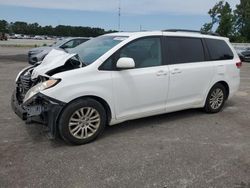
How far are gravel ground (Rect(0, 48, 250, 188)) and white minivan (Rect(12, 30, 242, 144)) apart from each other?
1.08ft

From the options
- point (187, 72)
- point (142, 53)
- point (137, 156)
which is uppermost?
point (142, 53)

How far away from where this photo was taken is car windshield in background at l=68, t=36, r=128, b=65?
4.89 m

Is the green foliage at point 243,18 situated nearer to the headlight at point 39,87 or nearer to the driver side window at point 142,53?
the driver side window at point 142,53

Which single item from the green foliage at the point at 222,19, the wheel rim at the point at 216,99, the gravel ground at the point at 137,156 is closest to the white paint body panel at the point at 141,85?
the wheel rim at the point at 216,99

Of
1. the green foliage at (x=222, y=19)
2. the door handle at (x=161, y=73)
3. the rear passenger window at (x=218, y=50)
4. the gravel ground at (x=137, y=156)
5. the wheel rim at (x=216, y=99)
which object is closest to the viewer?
the gravel ground at (x=137, y=156)

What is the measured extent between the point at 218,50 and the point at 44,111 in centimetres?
390

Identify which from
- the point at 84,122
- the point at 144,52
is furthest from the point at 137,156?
the point at 144,52

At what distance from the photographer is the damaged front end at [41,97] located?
4324mm

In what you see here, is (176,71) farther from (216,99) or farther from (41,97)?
(41,97)

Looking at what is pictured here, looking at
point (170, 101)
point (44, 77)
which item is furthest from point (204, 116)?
point (44, 77)

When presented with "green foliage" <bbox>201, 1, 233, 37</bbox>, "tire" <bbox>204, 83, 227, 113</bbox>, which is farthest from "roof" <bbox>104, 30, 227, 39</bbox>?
"green foliage" <bbox>201, 1, 233, 37</bbox>

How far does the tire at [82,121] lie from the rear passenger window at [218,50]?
2.83 metres

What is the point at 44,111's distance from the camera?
14.3ft

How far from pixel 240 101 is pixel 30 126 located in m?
5.24
